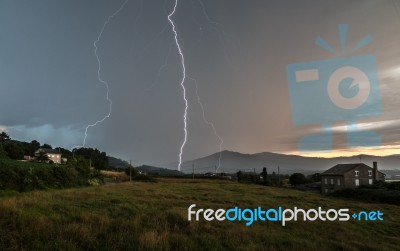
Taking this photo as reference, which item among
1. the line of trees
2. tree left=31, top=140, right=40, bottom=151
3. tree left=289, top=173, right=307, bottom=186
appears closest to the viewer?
the line of trees

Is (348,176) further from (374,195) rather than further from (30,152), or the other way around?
(30,152)

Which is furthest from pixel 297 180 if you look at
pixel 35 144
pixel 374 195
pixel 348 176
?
pixel 35 144

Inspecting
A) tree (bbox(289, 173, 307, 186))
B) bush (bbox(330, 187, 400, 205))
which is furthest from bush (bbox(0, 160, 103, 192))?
tree (bbox(289, 173, 307, 186))

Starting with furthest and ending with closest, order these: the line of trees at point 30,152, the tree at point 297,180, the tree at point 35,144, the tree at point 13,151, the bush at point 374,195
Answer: the tree at point 35,144, the tree at point 297,180, the tree at point 13,151, the line of trees at point 30,152, the bush at point 374,195

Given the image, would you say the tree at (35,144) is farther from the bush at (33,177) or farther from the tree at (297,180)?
Answer: the bush at (33,177)

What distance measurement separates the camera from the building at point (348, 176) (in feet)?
193

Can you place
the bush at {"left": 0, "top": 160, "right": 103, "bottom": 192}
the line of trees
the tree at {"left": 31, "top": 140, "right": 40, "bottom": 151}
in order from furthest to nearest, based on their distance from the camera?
the tree at {"left": 31, "top": 140, "right": 40, "bottom": 151} → the line of trees → the bush at {"left": 0, "top": 160, "right": 103, "bottom": 192}

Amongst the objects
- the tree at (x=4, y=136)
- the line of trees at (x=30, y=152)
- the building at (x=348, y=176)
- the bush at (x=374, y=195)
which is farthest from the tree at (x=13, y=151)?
the building at (x=348, y=176)

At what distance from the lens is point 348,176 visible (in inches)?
2327

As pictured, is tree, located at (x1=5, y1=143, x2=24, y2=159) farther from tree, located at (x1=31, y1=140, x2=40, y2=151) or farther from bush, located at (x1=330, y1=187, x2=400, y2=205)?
bush, located at (x1=330, y1=187, x2=400, y2=205)

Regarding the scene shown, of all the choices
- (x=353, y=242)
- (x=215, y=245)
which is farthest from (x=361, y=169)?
(x=215, y=245)

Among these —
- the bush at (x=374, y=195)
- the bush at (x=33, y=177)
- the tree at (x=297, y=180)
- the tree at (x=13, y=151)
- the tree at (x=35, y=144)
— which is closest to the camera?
the bush at (x=33, y=177)

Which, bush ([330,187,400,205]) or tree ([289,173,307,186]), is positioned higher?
tree ([289,173,307,186])

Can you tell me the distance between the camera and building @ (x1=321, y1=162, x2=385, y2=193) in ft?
193
